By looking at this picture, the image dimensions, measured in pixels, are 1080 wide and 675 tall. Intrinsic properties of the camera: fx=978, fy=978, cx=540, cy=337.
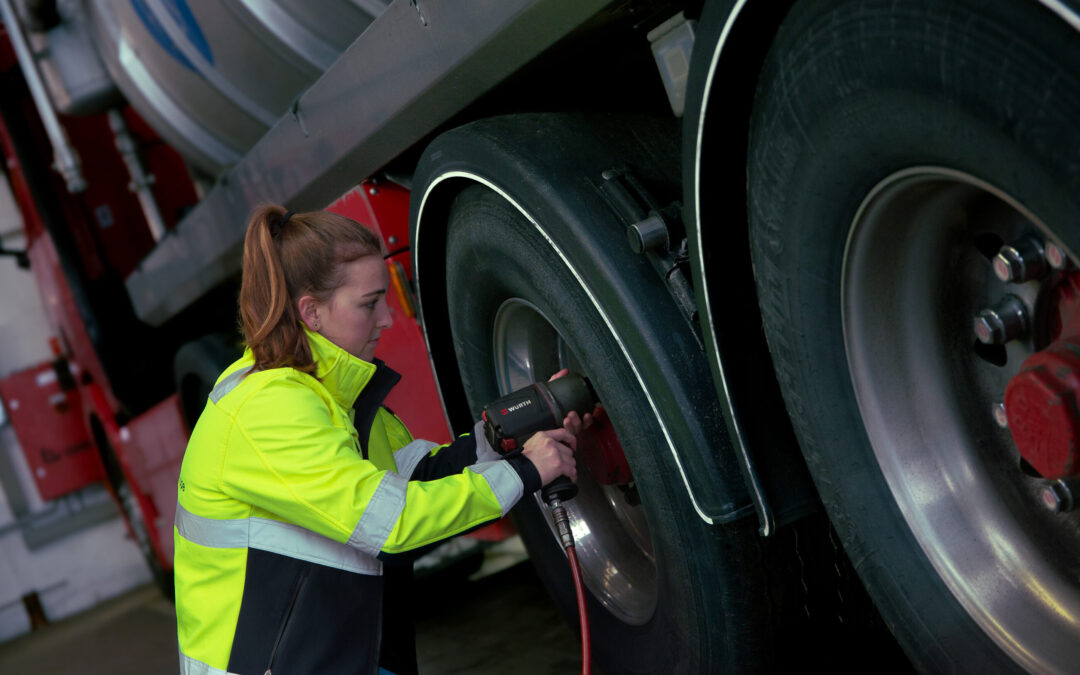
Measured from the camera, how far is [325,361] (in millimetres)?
1676

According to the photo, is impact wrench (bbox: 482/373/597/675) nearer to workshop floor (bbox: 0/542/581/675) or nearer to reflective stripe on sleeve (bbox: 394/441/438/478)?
reflective stripe on sleeve (bbox: 394/441/438/478)

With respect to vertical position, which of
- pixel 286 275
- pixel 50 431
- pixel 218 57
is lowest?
pixel 286 275

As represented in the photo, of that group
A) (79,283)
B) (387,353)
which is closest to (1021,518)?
(387,353)

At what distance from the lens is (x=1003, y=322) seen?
104cm

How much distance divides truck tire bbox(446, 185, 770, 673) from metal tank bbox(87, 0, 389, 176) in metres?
0.71

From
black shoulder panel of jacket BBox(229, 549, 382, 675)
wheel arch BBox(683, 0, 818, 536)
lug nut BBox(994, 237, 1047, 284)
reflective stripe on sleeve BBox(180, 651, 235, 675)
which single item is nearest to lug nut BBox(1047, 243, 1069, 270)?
lug nut BBox(994, 237, 1047, 284)

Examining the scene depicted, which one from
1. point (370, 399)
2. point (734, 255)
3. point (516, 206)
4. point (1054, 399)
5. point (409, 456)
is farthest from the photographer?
point (409, 456)

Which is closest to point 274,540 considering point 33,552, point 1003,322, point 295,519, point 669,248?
point 295,519

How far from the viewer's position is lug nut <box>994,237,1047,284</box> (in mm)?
967

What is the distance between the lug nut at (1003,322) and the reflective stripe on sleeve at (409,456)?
1.23 metres

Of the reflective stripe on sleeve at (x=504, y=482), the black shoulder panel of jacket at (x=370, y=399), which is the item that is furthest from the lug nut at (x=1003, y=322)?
the black shoulder panel of jacket at (x=370, y=399)

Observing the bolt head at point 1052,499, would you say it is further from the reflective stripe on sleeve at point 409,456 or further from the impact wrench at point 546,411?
the reflective stripe on sleeve at point 409,456

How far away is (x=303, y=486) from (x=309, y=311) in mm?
336

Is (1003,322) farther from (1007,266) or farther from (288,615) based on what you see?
(288,615)
